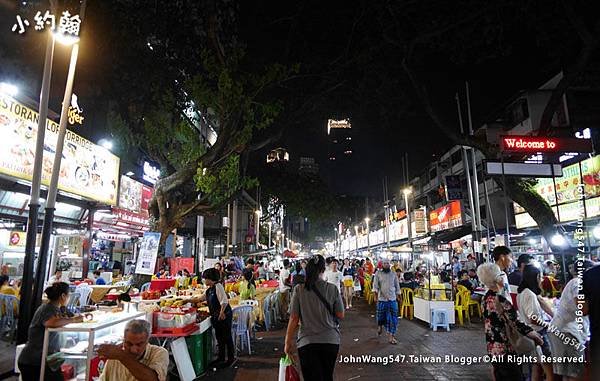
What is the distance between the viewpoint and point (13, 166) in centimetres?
880

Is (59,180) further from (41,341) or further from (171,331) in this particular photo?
(41,341)

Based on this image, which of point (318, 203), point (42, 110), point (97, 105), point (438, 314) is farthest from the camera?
point (318, 203)

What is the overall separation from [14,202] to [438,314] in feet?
41.0

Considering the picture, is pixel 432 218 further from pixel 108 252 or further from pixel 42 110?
pixel 42 110

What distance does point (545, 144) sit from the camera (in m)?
10.1

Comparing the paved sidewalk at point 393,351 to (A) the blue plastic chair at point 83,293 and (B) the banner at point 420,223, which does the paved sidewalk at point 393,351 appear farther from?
(B) the banner at point 420,223

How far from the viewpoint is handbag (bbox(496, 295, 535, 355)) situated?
4.10 meters

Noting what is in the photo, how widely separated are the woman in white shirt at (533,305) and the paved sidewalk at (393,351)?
1.48 metres

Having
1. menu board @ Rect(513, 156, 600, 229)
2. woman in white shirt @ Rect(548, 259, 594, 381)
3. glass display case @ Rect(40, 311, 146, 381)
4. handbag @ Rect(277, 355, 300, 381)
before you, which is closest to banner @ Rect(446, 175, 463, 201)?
menu board @ Rect(513, 156, 600, 229)

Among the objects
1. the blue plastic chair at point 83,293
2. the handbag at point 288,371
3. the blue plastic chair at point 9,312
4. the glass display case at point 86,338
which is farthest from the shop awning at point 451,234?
the blue plastic chair at point 9,312

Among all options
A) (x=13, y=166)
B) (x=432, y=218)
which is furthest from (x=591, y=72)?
(x=432, y=218)

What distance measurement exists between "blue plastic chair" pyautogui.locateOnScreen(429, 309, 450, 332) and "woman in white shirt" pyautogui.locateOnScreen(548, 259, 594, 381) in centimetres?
681

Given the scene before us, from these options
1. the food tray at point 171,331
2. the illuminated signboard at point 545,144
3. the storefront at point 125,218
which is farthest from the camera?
the storefront at point 125,218

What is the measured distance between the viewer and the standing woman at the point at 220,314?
7629 millimetres
